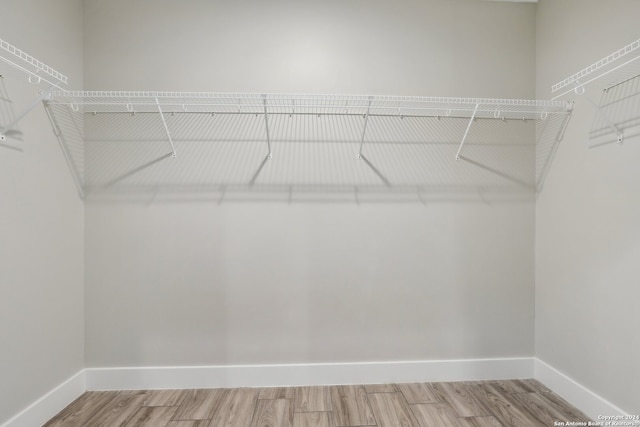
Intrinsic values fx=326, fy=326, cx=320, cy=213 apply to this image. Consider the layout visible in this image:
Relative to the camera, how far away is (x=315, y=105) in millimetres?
2113

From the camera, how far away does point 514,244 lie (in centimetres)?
218

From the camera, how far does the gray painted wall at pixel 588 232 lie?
5.14ft

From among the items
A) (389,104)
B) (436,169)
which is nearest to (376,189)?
(436,169)

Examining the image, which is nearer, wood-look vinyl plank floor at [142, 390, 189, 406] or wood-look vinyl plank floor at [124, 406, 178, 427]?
wood-look vinyl plank floor at [124, 406, 178, 427]

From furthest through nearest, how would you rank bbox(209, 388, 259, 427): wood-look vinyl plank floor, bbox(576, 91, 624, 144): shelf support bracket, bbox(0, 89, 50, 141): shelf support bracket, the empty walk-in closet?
the empty walk-in closet < bbox(209, 388, 259, 427): wood-look vinyl plank floor < bbox(576, 91, 624, 144): shelf support bracket < bbox(0, 89, 50, 141): shelf support bracket

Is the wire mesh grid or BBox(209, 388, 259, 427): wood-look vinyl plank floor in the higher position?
the wire mesh grid

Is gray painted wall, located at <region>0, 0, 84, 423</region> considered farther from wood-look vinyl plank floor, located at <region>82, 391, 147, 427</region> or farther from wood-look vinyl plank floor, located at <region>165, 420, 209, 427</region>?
wood-look vinyl plank floor, located at <region>165, 420, 209, 427</region>

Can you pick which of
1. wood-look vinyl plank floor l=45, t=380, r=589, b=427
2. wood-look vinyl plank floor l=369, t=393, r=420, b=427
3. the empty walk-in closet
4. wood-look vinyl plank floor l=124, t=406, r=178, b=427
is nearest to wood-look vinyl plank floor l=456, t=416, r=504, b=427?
wood-look vinyl plank floor l=45, t=380, r=589, b=427

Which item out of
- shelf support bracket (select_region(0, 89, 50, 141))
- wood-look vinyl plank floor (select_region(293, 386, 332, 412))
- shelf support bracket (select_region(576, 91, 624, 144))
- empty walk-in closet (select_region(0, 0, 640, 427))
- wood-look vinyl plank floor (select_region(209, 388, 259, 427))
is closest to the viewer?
shelf support bracket (select_region(0, 89, 50, 141))

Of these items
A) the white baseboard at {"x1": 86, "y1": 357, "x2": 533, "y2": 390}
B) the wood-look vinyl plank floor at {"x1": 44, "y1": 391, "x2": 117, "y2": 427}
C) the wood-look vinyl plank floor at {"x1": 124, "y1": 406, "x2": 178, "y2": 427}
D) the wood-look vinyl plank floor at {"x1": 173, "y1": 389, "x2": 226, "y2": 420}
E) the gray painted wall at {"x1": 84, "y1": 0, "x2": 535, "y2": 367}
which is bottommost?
the wood-look vinyl plank floor at {"x1": 44, "y1": 391, "x2": 117, "y2": 427}

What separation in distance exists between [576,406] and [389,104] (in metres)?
2.07

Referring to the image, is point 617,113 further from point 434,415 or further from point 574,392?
point 434,415

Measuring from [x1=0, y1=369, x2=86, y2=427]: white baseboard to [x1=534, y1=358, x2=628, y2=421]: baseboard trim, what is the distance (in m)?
2.89

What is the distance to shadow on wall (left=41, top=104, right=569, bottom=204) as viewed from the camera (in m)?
2.06
